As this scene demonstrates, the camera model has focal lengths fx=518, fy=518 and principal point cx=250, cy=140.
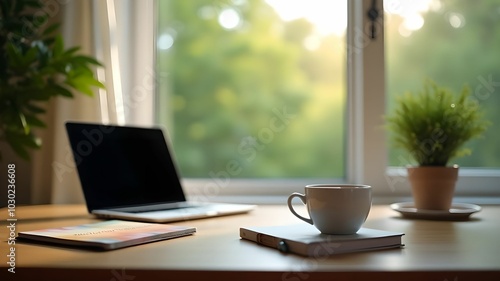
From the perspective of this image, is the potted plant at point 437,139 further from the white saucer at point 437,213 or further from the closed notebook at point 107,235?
the closed notebook at point 107,235

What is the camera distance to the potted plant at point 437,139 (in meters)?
1.20

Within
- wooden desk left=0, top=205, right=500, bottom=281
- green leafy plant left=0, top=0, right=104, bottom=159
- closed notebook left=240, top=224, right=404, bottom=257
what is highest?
green leafy plant left=0, top=0, right=104, bottom=159

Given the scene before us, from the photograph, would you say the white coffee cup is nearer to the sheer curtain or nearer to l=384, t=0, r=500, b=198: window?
the sheer curtain

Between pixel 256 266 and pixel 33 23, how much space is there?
3.40 feet

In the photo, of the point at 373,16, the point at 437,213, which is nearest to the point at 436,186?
the point at 437,213

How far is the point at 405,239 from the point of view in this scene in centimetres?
85

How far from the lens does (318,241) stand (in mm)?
714

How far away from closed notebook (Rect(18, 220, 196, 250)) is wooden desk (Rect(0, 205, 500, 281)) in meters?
0.02

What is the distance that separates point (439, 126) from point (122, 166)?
0.76 metres

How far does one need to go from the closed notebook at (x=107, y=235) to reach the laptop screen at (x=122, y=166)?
0.90 feet

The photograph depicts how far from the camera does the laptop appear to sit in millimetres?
1151

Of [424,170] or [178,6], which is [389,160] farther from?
[178,6]

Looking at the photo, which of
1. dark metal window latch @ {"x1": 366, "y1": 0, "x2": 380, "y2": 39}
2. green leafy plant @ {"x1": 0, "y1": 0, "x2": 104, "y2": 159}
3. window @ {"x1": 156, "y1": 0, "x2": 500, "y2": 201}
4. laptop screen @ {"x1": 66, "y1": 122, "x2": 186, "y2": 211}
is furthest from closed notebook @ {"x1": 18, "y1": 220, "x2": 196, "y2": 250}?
dark metal window latch @ {"x1": 366, "y1": 0, "x2": 380, "y2": 39}

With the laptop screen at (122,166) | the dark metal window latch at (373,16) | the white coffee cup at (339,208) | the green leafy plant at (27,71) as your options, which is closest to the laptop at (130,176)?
the laptop screen at (122,166)
